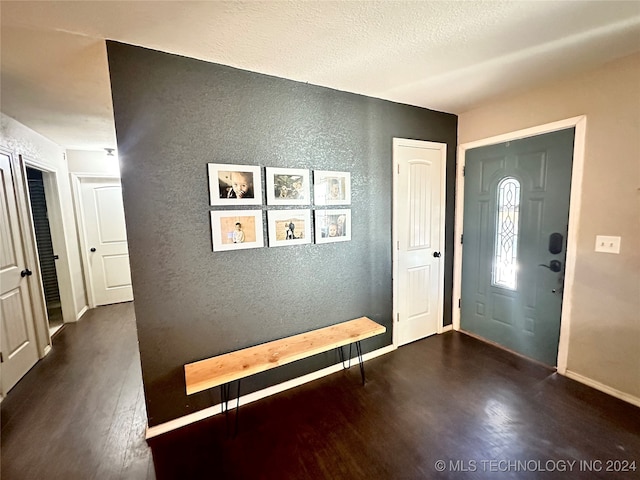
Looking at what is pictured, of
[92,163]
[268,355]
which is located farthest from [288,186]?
[92,163]

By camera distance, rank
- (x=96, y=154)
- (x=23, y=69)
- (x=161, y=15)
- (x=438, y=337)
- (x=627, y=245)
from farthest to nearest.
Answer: (x=96, y=154) < (x=438, y=337) < (x=627, y=245) < (x=23, y=69) < (x=161, y=15)

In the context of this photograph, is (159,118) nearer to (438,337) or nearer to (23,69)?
(23,69)

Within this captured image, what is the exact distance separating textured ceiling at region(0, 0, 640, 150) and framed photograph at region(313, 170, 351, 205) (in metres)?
0.71

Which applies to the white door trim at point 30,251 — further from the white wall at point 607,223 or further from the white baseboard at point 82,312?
the white wall at point 607,223

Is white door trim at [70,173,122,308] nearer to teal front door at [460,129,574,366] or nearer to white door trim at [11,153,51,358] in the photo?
white door trim at [11,153,51,358]

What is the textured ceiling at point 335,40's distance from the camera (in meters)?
1.36

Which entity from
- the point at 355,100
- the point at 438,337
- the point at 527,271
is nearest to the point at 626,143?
the point at 527,271

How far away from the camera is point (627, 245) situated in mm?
1948

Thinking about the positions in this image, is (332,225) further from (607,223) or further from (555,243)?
(607,223)

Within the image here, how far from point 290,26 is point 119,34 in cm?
94

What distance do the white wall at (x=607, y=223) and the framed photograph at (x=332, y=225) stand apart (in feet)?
6.01

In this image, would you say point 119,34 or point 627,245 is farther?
point 627,245

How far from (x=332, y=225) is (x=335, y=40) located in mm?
1291

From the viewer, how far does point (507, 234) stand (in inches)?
105
